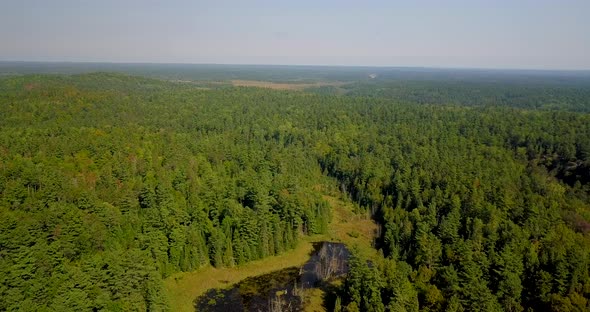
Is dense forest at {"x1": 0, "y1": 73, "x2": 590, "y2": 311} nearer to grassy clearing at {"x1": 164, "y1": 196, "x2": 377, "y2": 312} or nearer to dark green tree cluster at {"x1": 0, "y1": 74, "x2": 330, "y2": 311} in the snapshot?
dark green tree cluster at {"x1": 0, "y1": 74, "x2": 330, "y2": 311}

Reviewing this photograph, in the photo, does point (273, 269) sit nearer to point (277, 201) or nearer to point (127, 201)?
point (277, 201)

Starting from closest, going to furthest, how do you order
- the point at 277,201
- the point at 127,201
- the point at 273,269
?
1. the point at 273,269
2. the point at 127,201
3. the point at 277,201

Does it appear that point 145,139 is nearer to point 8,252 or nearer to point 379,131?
point 8,252

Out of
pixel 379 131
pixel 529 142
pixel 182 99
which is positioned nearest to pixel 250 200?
pixel 379 131

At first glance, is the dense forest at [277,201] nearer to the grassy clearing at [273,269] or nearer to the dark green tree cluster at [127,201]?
the dark green tree cluster at [127,201]

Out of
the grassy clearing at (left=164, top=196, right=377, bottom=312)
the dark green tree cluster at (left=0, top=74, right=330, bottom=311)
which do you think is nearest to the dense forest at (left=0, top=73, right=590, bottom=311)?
the dark green tree cluster at (left=0, top=74, right=330, bottom=311)

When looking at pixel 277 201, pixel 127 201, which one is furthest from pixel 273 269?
pixel 127 201
